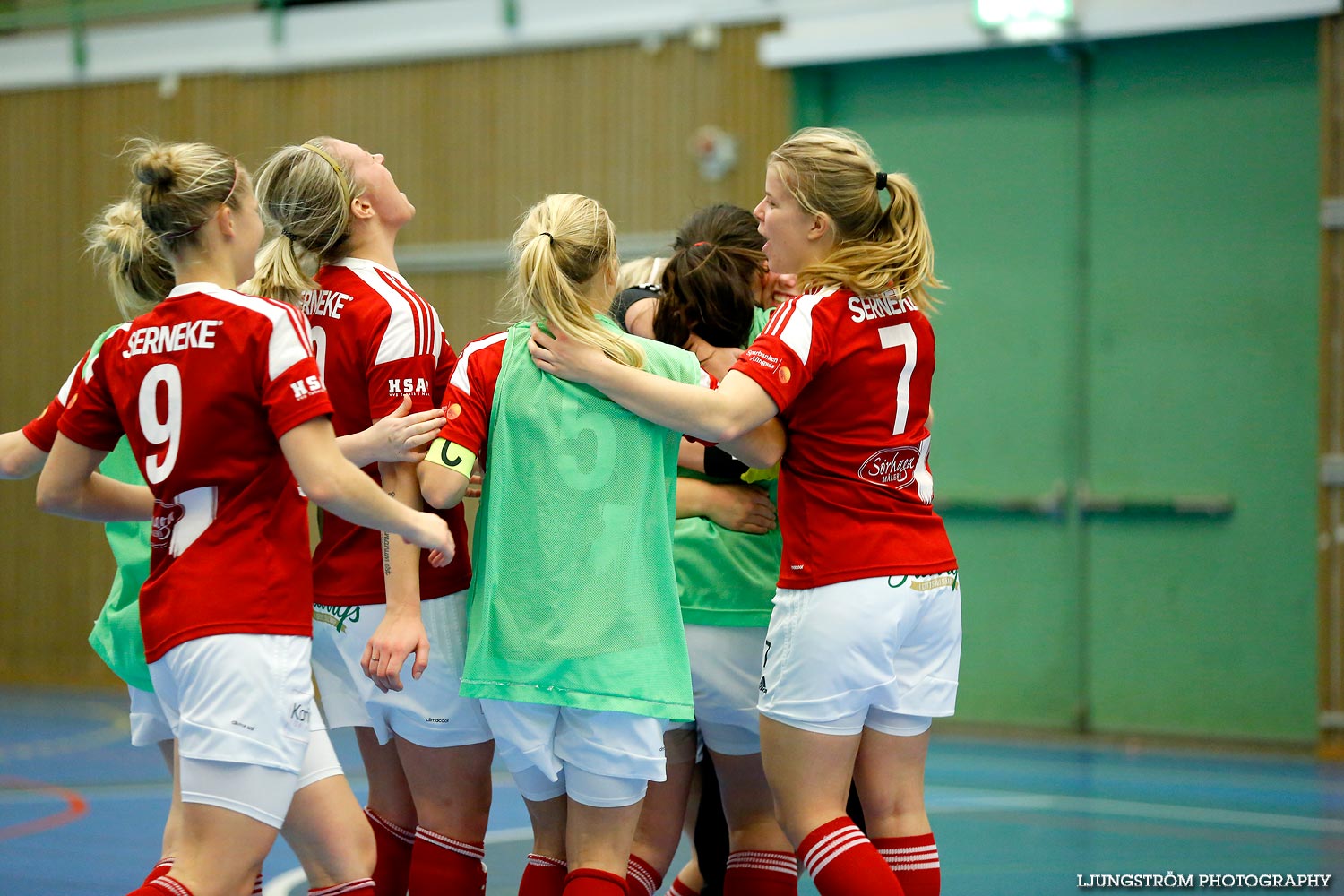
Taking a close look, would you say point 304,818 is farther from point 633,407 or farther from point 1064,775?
point 1064,775

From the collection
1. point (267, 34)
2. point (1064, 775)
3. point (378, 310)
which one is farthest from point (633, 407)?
point (267, 34)

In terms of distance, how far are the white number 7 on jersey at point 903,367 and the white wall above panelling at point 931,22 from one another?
453 cm

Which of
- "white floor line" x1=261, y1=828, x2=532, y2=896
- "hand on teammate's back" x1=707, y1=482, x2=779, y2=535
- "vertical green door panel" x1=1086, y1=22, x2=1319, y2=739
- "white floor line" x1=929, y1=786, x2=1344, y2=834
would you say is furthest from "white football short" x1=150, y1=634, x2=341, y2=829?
"vertical green door panel" x1=1086, y1=22, x2=1319, y2=739

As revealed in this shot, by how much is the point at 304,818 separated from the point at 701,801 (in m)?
1.51

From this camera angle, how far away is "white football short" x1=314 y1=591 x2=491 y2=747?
2672 mm

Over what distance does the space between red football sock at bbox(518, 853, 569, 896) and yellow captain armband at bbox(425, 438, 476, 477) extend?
79cm

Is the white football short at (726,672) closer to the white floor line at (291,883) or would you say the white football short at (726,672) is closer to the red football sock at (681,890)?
the red football sock at (681,890)

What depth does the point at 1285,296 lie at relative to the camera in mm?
6445

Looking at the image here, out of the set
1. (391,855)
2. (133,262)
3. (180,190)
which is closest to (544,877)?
(391,855)

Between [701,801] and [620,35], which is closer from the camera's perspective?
[701,801]

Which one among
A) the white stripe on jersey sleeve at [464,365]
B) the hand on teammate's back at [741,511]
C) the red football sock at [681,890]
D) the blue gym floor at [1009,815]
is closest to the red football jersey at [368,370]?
the white stripe on jersey sleeve at [464,365]

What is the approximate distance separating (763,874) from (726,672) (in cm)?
49

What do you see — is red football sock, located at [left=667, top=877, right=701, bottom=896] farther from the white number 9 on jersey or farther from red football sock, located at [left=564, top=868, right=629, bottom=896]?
the white number 9 on jersey

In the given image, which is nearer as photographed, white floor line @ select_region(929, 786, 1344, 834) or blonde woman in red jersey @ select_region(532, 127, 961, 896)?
blonde woman in red jersey @ select_region(532, 127, 961, 896)
